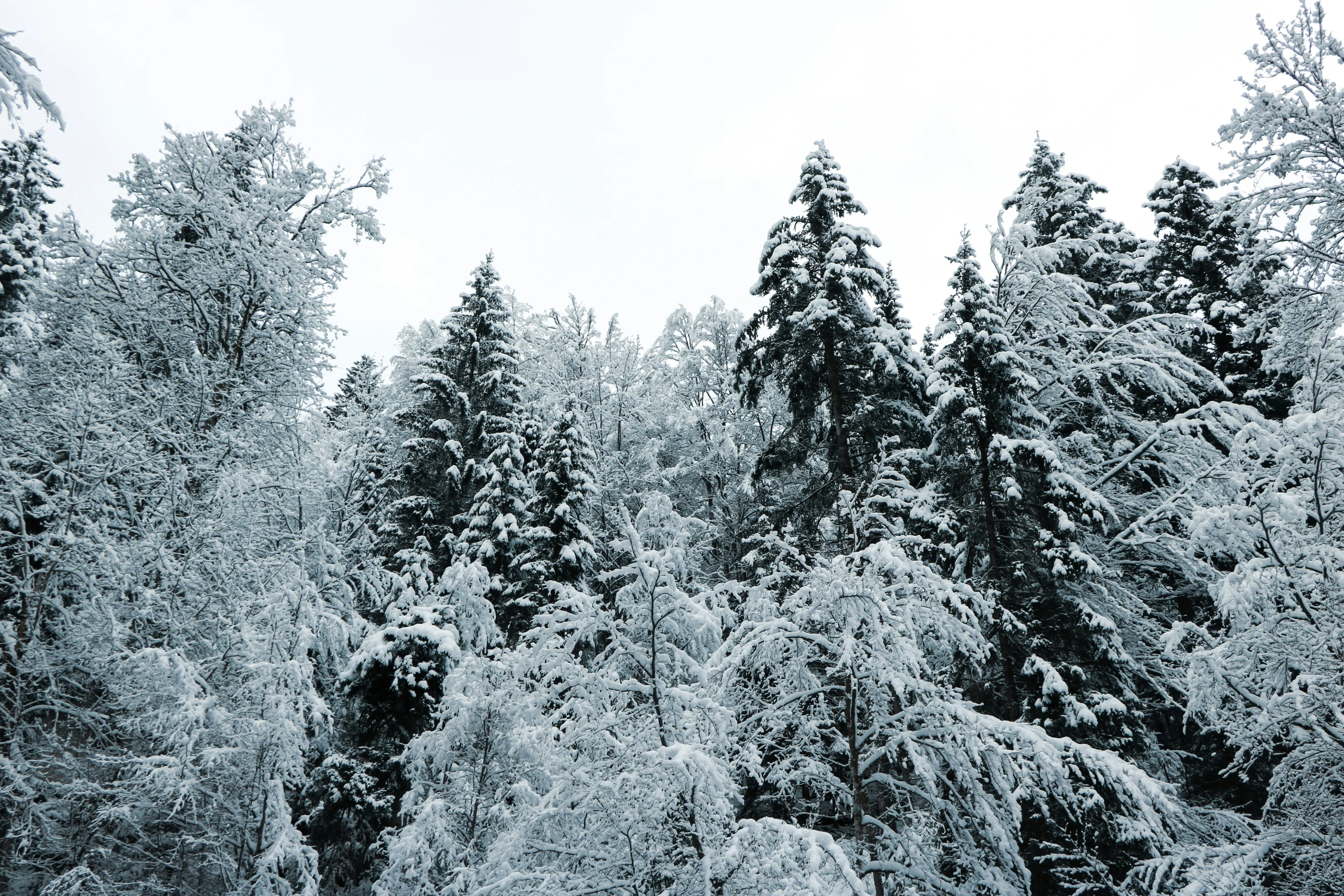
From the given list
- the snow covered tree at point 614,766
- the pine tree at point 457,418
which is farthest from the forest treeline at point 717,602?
the pine tree at point 457,418

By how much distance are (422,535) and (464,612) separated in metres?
5.49

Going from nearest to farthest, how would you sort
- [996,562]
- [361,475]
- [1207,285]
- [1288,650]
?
1. [1288,650]
2. [996,562]
3. [361,475]
4. [1207,285]

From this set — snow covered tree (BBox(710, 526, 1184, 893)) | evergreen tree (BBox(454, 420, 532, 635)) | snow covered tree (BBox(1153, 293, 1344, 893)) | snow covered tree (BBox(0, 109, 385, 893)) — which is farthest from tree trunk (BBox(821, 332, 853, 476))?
snow covered tree (BBox(0, 109, 385, 893))

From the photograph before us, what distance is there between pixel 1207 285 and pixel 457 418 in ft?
72.6

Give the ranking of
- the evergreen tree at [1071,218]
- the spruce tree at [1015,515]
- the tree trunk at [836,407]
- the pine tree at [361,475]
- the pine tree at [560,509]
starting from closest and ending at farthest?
1. the spruce tree at [1015,515]
2. the tree trunk at [836,407]
3. the pine tree at [361,475]
4. the pine tree at [560,509]
5. the evergreen tree at [1071,218]

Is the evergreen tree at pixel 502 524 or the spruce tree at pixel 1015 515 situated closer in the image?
the spruce tree at pixel 1015 515

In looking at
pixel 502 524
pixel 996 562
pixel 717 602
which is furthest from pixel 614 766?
pixel 502 524

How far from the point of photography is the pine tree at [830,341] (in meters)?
14.5

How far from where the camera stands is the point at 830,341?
1473 centimetres

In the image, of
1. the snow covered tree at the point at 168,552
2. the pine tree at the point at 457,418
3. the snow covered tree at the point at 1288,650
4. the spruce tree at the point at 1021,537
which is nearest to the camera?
the snow covered tree at the point at 1288,650

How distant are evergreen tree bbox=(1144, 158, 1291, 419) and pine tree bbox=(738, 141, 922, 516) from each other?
22.8 ft

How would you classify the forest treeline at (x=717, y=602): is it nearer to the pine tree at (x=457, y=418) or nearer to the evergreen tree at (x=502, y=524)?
the evergreen tree at (x=502, y=524)

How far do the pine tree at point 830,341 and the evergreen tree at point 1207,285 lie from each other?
274 inches

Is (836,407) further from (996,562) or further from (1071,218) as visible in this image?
(1071,218)
